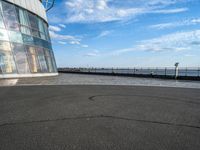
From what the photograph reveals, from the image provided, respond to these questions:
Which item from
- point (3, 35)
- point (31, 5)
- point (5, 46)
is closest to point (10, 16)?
point (3, 35)

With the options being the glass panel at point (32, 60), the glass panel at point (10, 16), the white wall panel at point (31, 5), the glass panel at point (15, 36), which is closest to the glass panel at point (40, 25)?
the white wall panel at point (31, 5)

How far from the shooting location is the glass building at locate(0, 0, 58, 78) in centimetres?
1766

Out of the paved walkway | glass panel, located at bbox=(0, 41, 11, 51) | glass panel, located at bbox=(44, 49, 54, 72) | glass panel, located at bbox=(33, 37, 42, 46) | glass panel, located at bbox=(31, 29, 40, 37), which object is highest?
glass panel, located at bbox=(31, 29, 40, 37)

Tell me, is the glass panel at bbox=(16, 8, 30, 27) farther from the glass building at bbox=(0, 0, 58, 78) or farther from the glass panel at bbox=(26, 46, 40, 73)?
the glass panel at bbox=(26, 46, 40, 73)

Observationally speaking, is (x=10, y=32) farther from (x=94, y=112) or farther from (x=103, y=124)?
(x=103, y=124)

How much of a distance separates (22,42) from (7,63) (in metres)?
3.30

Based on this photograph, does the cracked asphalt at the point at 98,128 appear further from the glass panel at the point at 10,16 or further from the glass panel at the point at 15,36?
the glass panel at the point at 10,16

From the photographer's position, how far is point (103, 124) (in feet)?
16.4

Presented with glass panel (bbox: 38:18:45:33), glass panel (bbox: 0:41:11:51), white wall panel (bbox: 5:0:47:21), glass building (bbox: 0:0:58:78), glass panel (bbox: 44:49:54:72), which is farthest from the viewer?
glass panel (bbox: 38:18:45:33)

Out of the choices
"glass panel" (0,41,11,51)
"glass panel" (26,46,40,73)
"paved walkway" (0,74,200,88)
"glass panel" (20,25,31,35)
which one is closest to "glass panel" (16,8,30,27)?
"glass panel" (20,25,31,35)

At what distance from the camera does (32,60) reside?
67.5ft

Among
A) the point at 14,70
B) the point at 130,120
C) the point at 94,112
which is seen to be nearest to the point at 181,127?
the point at 130,120

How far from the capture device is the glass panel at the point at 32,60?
66.4 ft

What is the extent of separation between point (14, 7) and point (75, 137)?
19.6m
